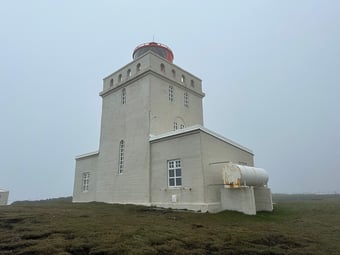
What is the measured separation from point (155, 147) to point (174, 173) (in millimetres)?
2706

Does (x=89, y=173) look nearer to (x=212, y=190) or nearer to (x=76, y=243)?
(x=212, y=190)

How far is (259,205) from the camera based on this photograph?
1716 cm

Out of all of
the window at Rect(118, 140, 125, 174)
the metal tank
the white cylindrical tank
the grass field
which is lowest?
the grass field

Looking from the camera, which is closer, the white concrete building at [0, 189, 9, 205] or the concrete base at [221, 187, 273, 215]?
the concrete base at [221, 187, 273, 215]

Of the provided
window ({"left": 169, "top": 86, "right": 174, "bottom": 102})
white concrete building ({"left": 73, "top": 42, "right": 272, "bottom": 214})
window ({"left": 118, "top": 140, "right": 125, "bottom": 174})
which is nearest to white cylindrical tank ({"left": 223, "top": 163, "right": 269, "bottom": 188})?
white concrete building ({"left": 73, "top": 42, "right": 272, "bottom": 214})

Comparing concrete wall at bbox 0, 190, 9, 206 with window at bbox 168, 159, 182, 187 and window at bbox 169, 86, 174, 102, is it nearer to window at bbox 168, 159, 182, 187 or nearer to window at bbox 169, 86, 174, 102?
window at bbox 168, 159, 182, 187

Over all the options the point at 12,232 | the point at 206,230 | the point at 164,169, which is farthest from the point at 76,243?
the point at 164,169

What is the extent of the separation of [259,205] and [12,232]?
1483cm

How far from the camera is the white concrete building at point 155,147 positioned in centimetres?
1566

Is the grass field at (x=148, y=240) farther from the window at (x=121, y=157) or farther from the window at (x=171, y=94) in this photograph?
the window at (x=171, y=94)

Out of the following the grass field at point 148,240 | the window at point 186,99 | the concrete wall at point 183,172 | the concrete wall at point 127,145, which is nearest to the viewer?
the grass field at point 148,240

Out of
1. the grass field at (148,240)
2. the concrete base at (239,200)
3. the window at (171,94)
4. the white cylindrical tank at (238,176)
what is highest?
the window at (171,94)

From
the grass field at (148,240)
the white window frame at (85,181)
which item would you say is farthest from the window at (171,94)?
the grass field at (148,240)

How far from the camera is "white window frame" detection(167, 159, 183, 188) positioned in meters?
16.3
